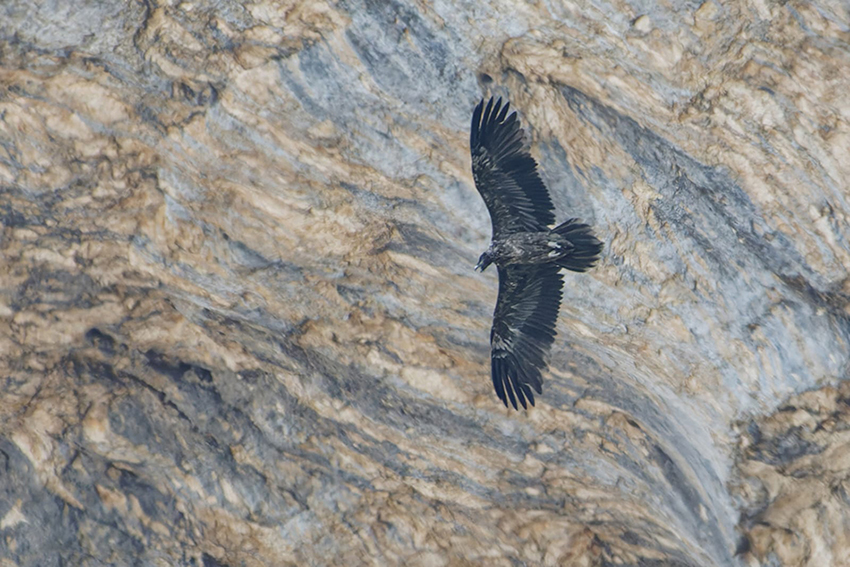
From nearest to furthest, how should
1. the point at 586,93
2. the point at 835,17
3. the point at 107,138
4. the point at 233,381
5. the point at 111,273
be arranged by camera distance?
1. the point at 835,17
2. the point at 586,93
3. the point at 107,138
4. the point at 111,273
5. the point at 233,381

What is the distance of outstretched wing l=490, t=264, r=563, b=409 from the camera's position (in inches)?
351

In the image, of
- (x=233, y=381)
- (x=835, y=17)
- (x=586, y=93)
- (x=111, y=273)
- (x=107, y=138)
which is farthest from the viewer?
(x=233, y=381)

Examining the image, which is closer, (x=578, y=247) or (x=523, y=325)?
(x=578, y=247)

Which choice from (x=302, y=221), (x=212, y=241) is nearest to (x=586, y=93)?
(x=302, y=221)

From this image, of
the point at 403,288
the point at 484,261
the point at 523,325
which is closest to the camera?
the point at 484,261

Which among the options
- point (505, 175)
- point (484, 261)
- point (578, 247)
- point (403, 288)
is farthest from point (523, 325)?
point (403, 288)

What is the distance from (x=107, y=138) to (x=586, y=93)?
5.39 m

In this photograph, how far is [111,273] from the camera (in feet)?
33.9

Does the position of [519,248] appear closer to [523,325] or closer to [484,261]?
[484,261]

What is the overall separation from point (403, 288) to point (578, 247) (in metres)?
2.39

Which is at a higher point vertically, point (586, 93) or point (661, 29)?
Answer: point (661, 29)

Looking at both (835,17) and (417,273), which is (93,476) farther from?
(835,17)

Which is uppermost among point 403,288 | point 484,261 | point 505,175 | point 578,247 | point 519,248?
point 505,175

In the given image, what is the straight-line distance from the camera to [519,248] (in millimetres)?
8648
